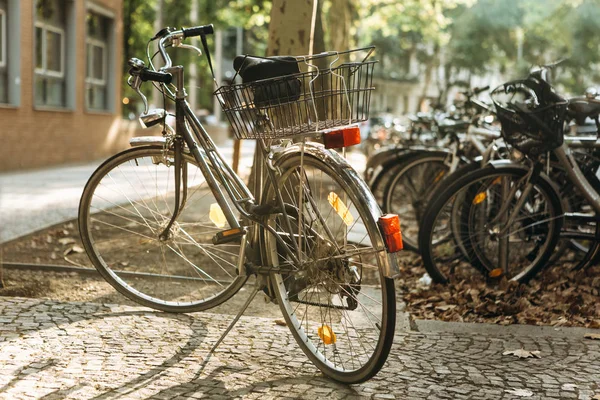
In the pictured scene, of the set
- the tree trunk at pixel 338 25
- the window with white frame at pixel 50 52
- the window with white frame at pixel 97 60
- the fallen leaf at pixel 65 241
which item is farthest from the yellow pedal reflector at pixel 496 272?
the tree trunk at pixel 338 25

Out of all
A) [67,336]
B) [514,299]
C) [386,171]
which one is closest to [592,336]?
[514,299]

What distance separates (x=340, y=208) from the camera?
3.75 m

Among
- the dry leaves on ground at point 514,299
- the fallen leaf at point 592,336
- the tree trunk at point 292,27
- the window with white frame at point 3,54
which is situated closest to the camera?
the fallen leaf at point 592,336

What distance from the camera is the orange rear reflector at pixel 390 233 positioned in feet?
11.2

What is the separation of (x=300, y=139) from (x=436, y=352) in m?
1.20

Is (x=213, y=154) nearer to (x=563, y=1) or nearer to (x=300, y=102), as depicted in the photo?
(x=300, y=102)

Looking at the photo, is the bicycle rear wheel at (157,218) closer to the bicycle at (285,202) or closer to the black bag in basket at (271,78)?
the bicycle at (285,202)

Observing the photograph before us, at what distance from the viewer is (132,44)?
84.8 feet

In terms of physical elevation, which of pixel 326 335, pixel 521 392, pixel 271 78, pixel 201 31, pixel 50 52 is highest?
pixel 50 52

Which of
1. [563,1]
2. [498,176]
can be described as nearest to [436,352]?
[498,176]

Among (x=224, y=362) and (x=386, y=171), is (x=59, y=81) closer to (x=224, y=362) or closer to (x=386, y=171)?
(x=386, y=171)

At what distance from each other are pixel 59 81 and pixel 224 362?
51.9ft

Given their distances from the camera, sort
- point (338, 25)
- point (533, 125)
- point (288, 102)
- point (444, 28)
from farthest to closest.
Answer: point (444, 28)
point (338, 25)
point (533, 125)
point (288, 102)

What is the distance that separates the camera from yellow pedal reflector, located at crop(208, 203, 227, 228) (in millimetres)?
4316
